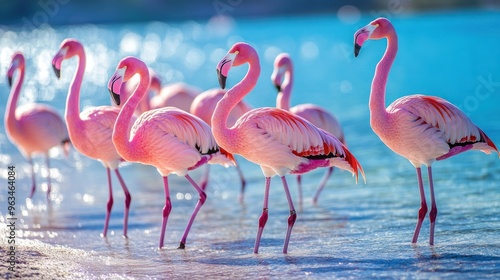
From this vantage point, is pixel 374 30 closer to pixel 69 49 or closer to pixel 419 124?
pixel 419 124

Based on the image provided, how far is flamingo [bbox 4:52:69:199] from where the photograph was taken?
29.6ft

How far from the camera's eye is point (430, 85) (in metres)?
21.8

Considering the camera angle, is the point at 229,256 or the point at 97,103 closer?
the point at 229,256

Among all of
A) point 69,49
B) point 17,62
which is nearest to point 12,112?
point 17,62

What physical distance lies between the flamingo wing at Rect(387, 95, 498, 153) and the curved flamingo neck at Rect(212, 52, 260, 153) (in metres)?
1.01

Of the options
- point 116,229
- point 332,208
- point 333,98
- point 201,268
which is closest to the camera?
point 201,268

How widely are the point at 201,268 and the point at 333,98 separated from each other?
45.9 feet

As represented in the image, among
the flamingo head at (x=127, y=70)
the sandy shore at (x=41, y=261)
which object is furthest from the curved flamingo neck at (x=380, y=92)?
the sandy shore at (x=41, y=261)

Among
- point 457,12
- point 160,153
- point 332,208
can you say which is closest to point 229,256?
point 160,153

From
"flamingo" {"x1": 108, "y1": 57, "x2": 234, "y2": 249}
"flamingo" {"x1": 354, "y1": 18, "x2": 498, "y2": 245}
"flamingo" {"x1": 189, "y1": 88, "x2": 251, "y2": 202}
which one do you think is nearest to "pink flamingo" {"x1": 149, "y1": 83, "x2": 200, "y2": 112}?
"flamingo" {"x1": 189, "y1": 88, "x2": 251, "y2": 202}

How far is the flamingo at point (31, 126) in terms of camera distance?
902 cm

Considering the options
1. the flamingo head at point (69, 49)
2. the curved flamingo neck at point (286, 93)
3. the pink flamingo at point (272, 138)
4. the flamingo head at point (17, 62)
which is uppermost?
the flamingo head at point (17, 62)

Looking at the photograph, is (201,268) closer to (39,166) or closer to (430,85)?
(39,166)

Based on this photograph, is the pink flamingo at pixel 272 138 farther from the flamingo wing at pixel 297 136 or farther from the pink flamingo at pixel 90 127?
the pink flamingo at pixel 90 127
